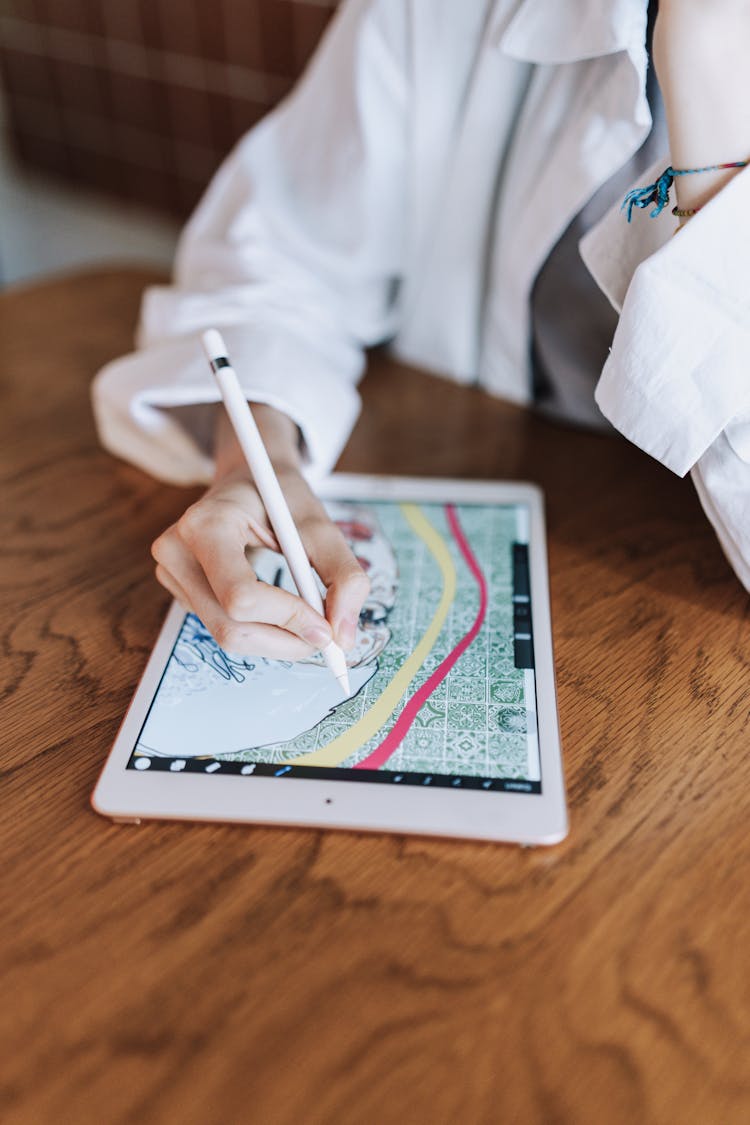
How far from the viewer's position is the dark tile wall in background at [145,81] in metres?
1.30

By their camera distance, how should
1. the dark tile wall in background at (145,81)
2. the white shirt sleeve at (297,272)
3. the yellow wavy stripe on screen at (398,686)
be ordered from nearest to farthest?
1. the yellow wavy stripe on screen at (398,686)
2. the white shirt sleeve at (297,272)
3. the dark tile wall in background at (145,81)

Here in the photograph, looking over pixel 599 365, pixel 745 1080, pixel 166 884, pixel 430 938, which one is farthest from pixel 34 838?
pixel 599 365

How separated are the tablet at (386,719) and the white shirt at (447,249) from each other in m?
0.12

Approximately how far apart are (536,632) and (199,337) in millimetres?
328

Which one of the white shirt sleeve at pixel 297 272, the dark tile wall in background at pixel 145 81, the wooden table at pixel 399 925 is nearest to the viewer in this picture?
the wooden table at pixel 399 925

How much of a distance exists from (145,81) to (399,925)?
58.8 inches

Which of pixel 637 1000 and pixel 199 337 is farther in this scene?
pixel 199 337

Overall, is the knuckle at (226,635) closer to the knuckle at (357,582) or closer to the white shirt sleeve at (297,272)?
the knuckle at (357,582)

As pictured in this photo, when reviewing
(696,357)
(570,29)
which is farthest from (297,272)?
(696,357)

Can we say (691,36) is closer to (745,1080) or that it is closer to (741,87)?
(741,87)

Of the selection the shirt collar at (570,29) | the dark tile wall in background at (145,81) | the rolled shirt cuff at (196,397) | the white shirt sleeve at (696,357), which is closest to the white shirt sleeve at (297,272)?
the rolled shirt cuff at (196,397)

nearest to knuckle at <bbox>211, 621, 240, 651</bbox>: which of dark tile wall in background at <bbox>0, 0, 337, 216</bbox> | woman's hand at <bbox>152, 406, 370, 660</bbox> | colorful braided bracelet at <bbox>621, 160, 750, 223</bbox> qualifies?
woman's hand at <bbox>152, 406, 370, 660</bbox>

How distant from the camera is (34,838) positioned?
0.40 m

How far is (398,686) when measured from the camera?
1.51 ft
